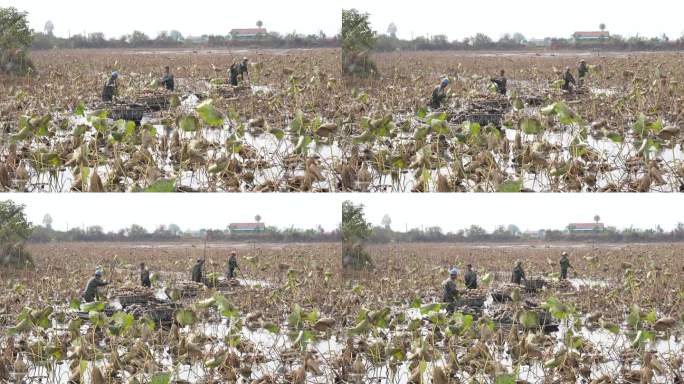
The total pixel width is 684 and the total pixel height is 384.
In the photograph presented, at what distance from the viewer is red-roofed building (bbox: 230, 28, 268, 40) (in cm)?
989

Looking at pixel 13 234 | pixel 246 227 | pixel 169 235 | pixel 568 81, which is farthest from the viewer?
pixel 568 81

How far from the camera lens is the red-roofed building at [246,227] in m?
8.57

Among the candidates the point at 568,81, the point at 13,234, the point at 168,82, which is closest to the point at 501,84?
the point at 568,81

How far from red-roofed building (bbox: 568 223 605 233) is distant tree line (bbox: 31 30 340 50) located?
9.94ft

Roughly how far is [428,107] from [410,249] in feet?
5.09

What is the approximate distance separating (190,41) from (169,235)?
2.30 metres

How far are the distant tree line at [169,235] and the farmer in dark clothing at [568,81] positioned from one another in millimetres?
3148

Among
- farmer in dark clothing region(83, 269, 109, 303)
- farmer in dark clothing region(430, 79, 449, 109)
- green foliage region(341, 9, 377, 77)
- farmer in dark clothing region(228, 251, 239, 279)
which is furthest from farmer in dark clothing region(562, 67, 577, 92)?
farmer in dark clothing region(83, 269, 109, 303)

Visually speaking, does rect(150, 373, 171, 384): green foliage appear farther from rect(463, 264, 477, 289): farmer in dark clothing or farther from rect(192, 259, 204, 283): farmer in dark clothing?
rect(463, 264, 477, 289): farmer in dark clothing

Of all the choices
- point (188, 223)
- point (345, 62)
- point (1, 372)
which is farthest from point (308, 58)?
point (1, 372)

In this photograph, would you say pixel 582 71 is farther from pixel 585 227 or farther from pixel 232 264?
pixel 232 264

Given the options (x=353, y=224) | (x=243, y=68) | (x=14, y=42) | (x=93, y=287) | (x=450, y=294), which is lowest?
(x=93, y=287)

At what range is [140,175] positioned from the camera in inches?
307

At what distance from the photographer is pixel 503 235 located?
8516 millimetres
